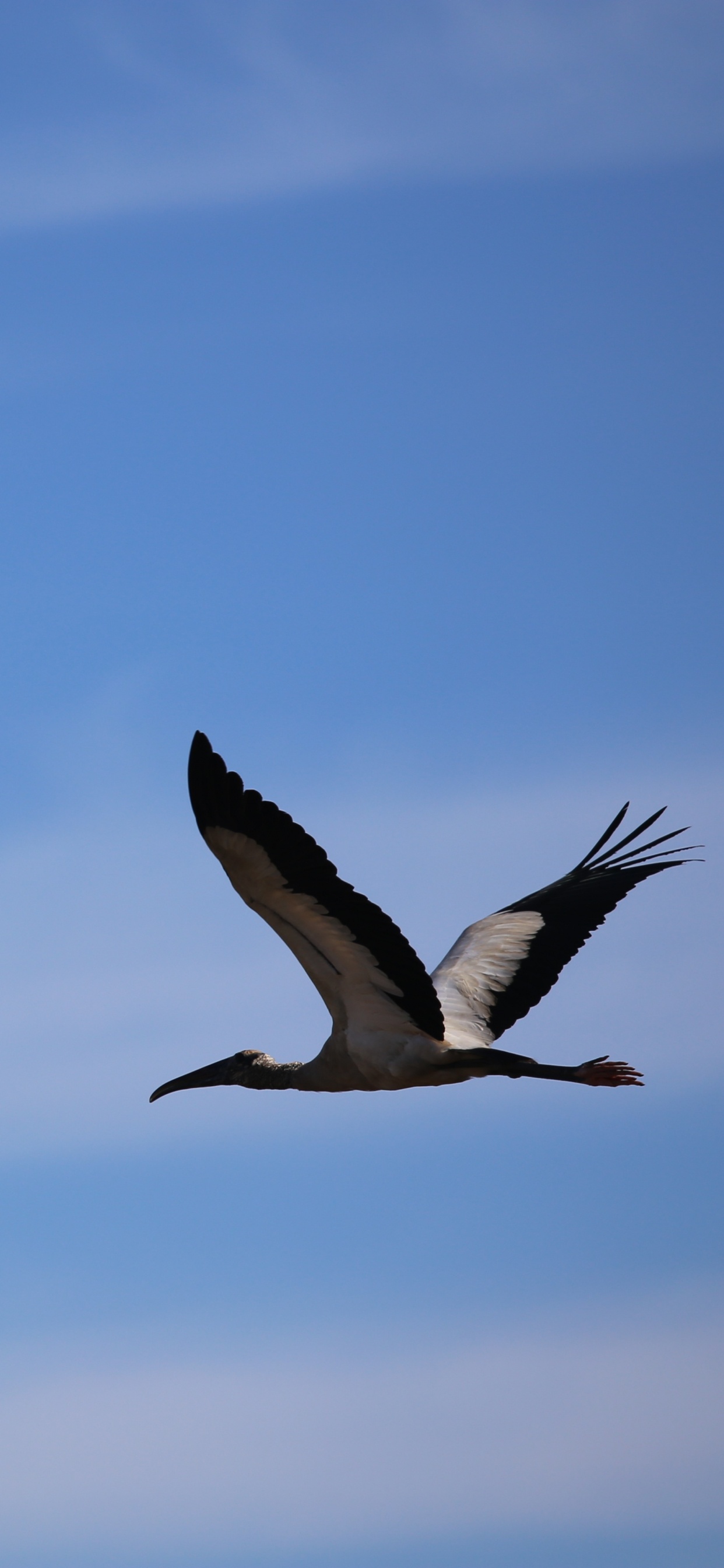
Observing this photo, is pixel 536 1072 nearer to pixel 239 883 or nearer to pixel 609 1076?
pixel 609 1076

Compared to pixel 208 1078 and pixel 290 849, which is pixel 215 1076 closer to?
pixel 208 1078

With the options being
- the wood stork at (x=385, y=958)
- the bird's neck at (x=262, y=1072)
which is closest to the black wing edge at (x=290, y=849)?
the wood stork at (x=385, y=958)

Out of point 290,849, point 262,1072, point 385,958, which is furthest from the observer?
point 262,1072

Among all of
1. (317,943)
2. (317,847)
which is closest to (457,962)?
(317,943)

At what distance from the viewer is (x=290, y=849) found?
13.7 m

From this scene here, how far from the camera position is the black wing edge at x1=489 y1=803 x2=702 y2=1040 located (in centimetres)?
1794

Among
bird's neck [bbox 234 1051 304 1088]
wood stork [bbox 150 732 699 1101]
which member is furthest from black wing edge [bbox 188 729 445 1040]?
bird's neck [bbox 234 1051 304 1088]

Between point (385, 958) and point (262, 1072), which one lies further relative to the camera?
point (262, 1072)

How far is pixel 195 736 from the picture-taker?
13359 mm

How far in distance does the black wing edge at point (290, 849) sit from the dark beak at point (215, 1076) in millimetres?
3357

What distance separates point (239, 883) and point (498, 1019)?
4.27m

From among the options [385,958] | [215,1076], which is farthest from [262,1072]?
[385,958]

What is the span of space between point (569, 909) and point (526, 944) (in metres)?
0.80

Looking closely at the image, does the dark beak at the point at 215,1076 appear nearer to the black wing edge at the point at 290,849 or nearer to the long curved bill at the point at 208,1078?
the long curved bill at the point at 208,1078
